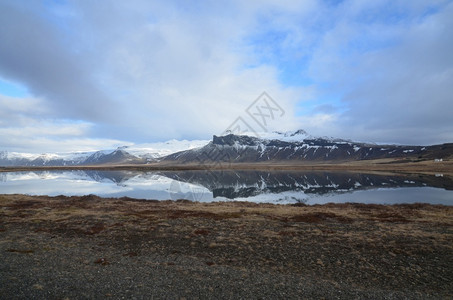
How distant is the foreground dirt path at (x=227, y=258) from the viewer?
10.6 metres

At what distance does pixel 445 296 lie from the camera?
33.9 feet

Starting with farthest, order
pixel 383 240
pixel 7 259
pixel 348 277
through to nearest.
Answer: pixel 383 240 < pixel 7 259 < pixel 348 277

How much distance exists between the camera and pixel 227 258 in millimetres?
14578

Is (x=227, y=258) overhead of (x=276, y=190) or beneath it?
overhead

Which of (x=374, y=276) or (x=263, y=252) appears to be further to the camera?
(x=263, y=252)

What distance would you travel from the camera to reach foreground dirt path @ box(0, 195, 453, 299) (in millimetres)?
10633

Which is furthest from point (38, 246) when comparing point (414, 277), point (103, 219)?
point (414, 277)

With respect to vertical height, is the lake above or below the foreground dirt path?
below

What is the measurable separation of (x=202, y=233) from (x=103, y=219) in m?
10.7

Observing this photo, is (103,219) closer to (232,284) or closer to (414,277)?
(232,284)

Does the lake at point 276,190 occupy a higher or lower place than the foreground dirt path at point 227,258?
lower

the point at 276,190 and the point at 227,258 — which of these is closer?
the point at 227,258

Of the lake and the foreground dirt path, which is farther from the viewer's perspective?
the lake

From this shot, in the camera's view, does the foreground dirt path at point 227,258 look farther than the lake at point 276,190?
No
